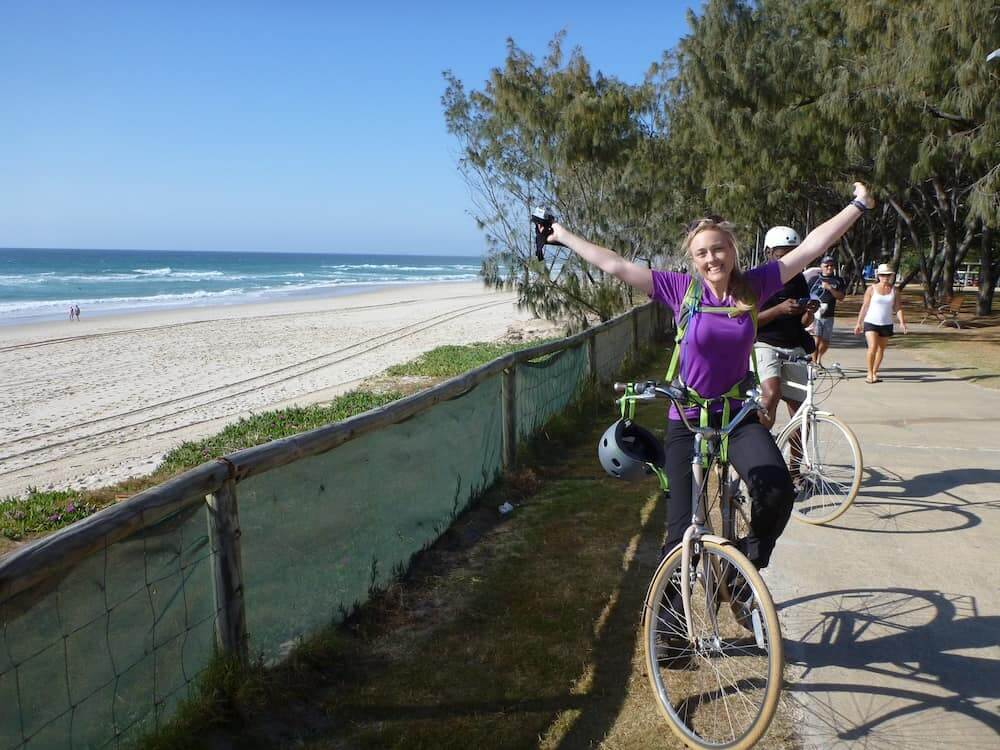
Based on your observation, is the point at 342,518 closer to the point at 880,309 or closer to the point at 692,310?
the point at 692,310

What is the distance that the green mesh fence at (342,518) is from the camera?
3.58 metres

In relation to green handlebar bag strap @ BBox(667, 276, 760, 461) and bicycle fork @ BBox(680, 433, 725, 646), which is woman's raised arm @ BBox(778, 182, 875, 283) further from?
bicycle fork @ BBox(680, 433, 725, 646)

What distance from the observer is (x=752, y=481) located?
3.20 metres

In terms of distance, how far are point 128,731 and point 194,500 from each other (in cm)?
82

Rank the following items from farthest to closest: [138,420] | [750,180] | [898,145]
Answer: [750,180] → [898,145] → [138,420]

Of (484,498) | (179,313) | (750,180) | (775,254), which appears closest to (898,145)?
(750,180)

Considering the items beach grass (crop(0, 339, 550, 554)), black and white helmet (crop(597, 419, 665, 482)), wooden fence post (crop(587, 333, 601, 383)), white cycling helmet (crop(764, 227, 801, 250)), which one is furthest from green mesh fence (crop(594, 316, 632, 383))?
black and white helmet (crop(597, 419, 665, 482))

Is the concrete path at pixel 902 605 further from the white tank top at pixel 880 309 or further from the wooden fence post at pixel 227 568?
the white tank top at pixel 880 309

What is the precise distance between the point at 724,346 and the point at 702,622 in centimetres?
111

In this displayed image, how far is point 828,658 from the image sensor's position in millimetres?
3727

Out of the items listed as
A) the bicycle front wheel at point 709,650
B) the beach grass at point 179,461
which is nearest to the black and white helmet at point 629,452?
the bicycle front wheel at point 709,650

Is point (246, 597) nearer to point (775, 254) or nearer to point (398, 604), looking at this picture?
point (398, 604)

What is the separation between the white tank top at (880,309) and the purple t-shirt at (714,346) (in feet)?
29.6

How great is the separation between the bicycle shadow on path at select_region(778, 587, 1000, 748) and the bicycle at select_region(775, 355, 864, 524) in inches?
44.3
